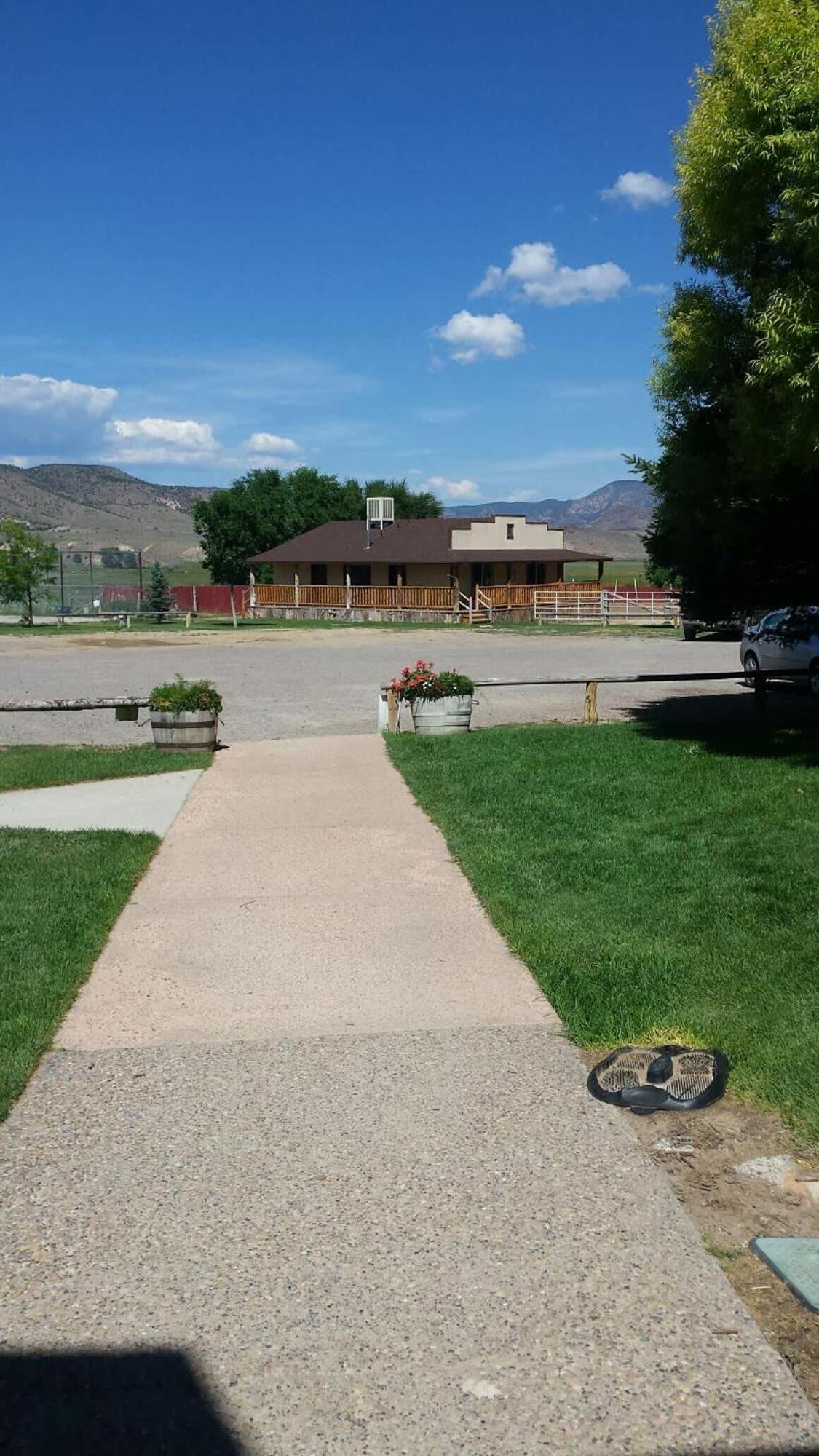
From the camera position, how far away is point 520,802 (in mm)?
10664

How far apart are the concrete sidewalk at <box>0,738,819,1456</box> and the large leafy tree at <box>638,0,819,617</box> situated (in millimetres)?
6679

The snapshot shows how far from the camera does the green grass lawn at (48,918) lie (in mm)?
5395

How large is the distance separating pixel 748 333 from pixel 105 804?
759 centimetres

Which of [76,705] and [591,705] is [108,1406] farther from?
[591,705]

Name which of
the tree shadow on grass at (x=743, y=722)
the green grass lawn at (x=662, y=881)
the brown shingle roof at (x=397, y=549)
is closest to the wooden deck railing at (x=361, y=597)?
the brown shingle roof at (x=397, y=549)

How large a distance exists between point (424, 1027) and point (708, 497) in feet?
31.9

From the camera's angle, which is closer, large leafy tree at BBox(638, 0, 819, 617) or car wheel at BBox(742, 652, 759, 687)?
large leafy tree at BBox(638, 0, 819, 617)

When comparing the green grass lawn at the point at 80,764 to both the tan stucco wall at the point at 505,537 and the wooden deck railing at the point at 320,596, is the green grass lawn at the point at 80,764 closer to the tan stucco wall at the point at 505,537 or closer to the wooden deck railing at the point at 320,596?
the wooden deck railing at the point at 320,596

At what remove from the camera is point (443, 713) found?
1576 centimetres

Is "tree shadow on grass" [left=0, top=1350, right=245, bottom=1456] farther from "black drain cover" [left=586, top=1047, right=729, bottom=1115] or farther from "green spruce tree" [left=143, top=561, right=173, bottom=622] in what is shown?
"green spruce tree" [left=143, top=561, right=173, bottom=622]

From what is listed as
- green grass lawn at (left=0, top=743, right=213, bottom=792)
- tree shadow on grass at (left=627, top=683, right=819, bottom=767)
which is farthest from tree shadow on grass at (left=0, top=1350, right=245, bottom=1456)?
green grass lawn at (left=0, top=743, right=213, bottom=792)

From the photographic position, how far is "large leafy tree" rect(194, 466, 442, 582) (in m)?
81.6

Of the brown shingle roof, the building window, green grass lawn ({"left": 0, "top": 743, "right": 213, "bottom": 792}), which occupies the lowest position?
green grass lawn ({"left": 0, "top": 743, "right": 213, "bottom": 792})

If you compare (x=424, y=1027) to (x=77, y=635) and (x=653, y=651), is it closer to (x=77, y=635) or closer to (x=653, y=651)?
(x=653, y=651)
